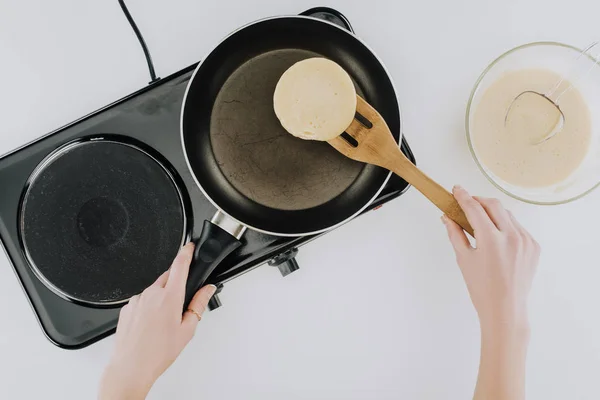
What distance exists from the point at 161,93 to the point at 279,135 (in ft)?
0.58

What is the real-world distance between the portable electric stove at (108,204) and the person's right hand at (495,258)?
0.11m

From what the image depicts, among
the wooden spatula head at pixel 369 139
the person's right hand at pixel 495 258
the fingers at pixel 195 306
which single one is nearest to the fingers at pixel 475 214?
the person's right hand at pixel 495 258

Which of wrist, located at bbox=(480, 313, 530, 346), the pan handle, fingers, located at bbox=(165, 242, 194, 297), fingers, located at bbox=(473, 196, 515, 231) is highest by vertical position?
fingers, located at bbox=(473, 196, 515, 231)

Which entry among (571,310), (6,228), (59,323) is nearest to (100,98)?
(6,228)

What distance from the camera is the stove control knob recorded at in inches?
27.2

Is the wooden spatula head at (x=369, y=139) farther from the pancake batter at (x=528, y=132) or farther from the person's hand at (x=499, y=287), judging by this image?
the pancake batter at (x=528, y=132)

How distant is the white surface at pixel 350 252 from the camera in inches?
31.1

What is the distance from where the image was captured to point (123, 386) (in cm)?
64

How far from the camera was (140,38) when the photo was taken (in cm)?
76

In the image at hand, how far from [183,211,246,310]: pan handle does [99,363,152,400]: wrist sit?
13 centimetres

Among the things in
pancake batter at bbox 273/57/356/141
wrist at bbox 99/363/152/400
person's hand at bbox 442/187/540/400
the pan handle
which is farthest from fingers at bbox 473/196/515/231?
wrist at bbox 99/363/152/400

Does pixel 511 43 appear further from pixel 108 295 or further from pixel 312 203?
pixel 108 295

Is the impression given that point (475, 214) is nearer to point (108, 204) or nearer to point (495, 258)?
point (495, 258)

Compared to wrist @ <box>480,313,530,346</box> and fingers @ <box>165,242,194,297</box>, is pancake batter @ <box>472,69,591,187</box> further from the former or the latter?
fingers @ <box>165,242,194,297</box>
